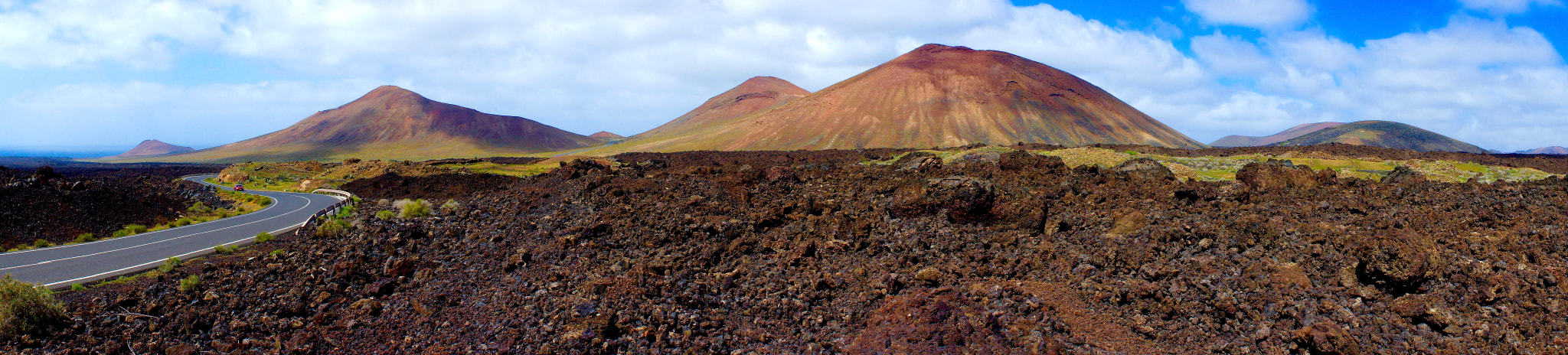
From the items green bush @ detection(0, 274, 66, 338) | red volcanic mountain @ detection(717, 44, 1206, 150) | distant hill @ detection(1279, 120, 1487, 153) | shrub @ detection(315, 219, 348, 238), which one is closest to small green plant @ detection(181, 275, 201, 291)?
green bush @ detection(0, 274, 66, 338)

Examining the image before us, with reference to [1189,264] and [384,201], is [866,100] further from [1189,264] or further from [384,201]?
[1189,264]

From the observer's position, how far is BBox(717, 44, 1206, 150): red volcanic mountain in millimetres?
101875

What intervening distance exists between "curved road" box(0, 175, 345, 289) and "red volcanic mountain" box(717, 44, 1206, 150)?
251 ft

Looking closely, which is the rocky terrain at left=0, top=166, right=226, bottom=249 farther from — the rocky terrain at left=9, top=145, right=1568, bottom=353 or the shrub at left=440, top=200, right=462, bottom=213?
the shrub at left=440, top=200, right=462, bottom=213

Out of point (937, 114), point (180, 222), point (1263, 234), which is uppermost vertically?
point (937, 114)

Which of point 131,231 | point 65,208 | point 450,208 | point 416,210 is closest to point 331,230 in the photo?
point 416,210

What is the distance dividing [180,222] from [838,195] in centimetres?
2842

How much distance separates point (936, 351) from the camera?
8531 millimetres

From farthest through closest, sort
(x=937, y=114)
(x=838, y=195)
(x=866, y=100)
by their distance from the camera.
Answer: (x=866, y=100)
(x=937, y=114)
(x=838, y=195)

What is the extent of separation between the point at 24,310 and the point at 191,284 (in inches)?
92.8

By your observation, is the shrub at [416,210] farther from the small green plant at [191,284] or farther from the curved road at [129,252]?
the small green plant at [191,284]

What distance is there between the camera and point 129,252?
19.2m

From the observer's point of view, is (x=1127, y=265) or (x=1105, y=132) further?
(x=1105, y=132)

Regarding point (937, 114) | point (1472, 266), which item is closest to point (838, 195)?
point (1472, 266)
